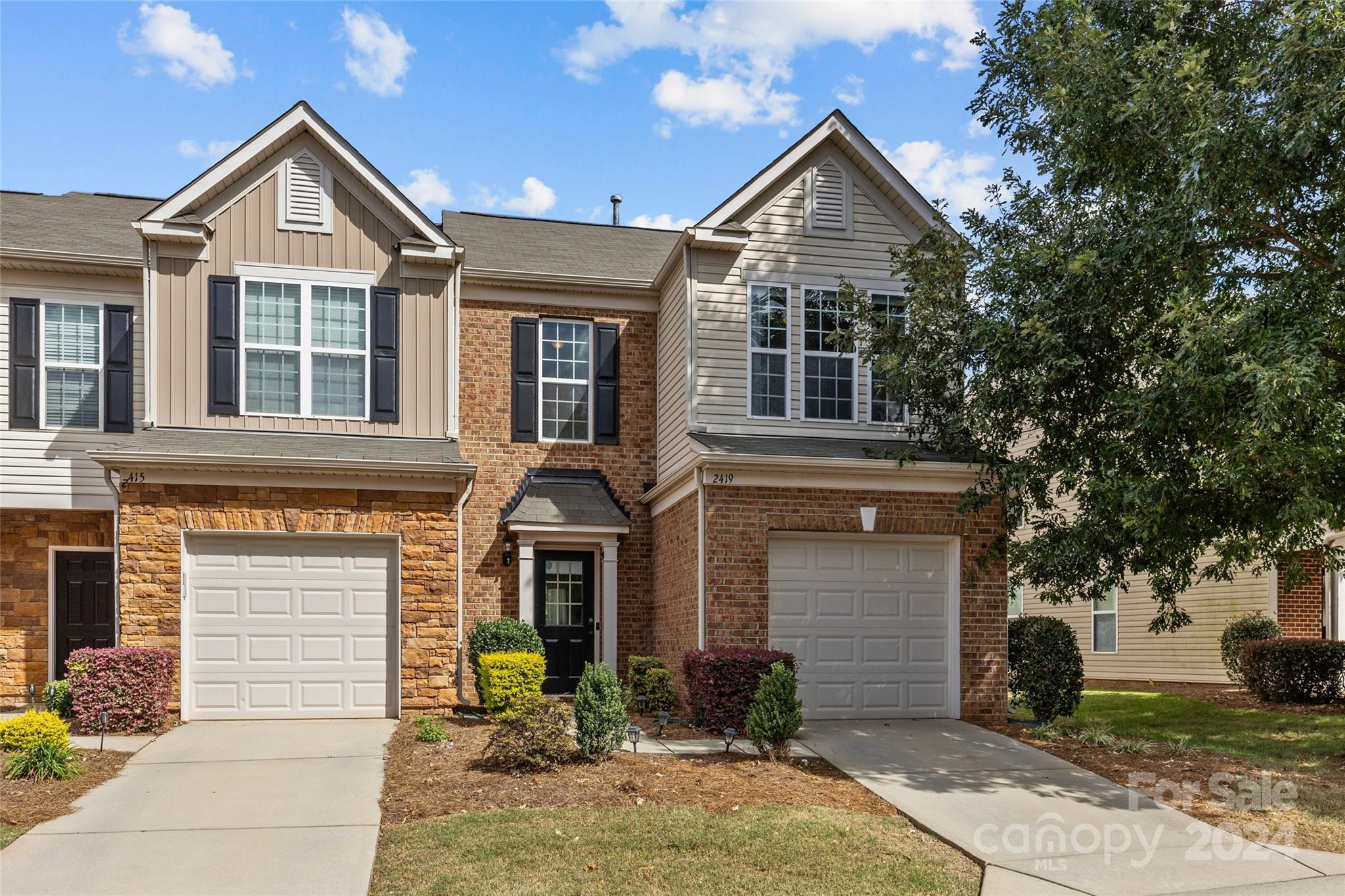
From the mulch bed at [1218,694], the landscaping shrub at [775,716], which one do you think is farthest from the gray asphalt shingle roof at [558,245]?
the mulch bed at [1218,694]

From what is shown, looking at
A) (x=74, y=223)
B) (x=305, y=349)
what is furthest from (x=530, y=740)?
(x=74, y=223)

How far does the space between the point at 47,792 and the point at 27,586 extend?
7.50m

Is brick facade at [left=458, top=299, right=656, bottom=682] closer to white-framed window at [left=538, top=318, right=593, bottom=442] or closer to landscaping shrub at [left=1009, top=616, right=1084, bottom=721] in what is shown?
white-framed window at [left=538, top=318, right=593, bottom=442]

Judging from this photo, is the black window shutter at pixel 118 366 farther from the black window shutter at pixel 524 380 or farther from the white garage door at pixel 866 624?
the white garage door at pixel 866 624

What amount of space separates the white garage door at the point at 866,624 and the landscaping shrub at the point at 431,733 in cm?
423

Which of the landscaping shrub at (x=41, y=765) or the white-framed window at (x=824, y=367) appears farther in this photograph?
the white-framed window at (x=824, y=367)

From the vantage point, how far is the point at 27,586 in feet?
52.3

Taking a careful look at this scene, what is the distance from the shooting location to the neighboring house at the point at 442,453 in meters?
13.8

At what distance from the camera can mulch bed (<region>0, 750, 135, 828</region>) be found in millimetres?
8906

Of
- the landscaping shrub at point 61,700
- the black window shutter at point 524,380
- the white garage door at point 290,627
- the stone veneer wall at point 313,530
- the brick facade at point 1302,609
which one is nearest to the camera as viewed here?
the landscaping shrub at point 61,700

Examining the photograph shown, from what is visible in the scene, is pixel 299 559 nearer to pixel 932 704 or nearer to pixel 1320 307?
pixel 932 704

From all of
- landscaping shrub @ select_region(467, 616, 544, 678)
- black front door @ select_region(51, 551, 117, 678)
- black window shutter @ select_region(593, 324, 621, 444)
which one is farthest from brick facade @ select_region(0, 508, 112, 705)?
black window shutter @ select_region(593, 324, 621, 444)

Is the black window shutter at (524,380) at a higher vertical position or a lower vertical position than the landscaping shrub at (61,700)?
higher

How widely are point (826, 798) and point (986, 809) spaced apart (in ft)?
Result: 4.63
